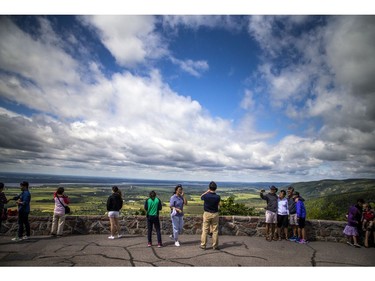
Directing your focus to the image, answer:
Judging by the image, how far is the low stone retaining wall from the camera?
341 inches

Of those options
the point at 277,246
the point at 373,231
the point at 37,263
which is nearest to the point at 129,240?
the point at 37,263

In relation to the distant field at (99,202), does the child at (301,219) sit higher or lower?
higher

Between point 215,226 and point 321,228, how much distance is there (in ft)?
15.4

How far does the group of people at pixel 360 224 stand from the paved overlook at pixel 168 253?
0.43 meters

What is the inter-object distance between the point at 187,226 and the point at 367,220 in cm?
650

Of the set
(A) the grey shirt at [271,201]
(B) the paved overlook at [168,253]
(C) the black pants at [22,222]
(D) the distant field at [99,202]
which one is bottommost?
(D) the distant field at [99,202]

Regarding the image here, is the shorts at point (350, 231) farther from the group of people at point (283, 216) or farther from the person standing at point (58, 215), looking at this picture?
the person standing at point (58, 215)

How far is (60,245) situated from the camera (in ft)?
23.7

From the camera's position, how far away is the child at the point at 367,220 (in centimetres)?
806

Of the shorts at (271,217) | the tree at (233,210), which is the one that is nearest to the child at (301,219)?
the shorts at (271,217)

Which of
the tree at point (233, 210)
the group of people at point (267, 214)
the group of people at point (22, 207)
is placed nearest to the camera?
the group of people at point (267, 214)

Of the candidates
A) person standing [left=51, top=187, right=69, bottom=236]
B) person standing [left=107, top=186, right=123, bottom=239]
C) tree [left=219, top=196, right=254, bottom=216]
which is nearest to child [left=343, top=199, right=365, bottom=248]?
tree [left=219, top=196, right=254, bottom=216]

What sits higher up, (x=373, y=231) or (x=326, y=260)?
(x=373, y=231)
